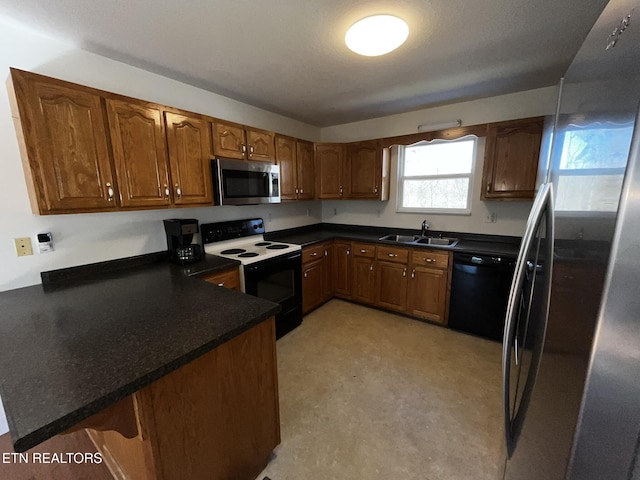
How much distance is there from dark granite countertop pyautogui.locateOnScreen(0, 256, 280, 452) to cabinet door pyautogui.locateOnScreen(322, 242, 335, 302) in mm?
1908

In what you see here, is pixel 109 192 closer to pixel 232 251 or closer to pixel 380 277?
pixel 232 251

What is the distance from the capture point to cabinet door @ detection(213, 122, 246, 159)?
2336 mm

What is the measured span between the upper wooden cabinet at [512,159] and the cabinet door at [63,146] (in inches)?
129

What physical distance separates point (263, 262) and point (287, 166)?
1280 mm

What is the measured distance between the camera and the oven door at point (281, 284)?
239cm

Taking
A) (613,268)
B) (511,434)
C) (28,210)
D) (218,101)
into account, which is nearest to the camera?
(613,268)

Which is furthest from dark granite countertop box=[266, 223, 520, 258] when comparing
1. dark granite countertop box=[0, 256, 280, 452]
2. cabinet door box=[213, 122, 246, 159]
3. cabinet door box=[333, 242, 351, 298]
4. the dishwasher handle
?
dark granite countertop box=[0, 256, 280, 452]

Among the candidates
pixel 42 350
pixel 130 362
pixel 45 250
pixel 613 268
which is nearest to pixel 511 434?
pixel 613 268

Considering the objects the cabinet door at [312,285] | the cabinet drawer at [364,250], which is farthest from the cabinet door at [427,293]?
the cabinet door at [312,285]

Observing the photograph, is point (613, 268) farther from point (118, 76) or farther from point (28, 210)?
point (118, 76)

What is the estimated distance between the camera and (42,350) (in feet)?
3.29

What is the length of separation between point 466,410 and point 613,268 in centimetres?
193

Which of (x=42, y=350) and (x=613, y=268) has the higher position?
(x=613, y=268)

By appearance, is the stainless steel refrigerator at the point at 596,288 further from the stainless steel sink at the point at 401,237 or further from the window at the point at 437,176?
the stainless steel sink at the point at 401,237
